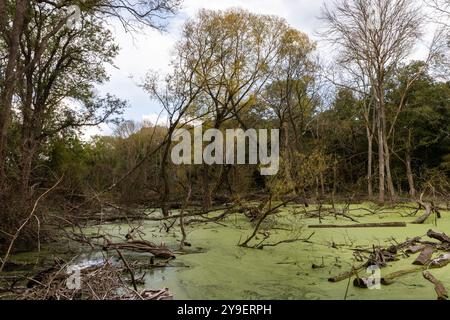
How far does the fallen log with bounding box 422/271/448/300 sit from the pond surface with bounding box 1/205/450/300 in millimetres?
99

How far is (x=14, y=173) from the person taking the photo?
337 inches

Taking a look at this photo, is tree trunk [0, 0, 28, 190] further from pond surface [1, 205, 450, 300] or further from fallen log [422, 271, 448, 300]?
fallen log [422, 271, 448, 300]

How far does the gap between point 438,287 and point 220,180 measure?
47.4ft

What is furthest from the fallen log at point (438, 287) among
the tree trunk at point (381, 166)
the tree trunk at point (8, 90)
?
the tree trunk at point (381, 166)

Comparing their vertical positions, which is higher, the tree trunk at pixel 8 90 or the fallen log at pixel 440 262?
the tree trunk at pixel 8 90

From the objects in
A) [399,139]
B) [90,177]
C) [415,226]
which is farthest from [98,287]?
[399,139]

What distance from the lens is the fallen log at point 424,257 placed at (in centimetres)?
639

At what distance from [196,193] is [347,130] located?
52.8 ft

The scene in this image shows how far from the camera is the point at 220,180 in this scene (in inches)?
756

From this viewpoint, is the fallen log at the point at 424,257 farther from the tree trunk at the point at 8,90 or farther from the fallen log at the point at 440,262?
the tree trunk at the point at 8,90

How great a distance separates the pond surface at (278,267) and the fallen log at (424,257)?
135 mm

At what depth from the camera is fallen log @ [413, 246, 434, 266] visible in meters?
6.39

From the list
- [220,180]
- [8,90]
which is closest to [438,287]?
[8,90]
